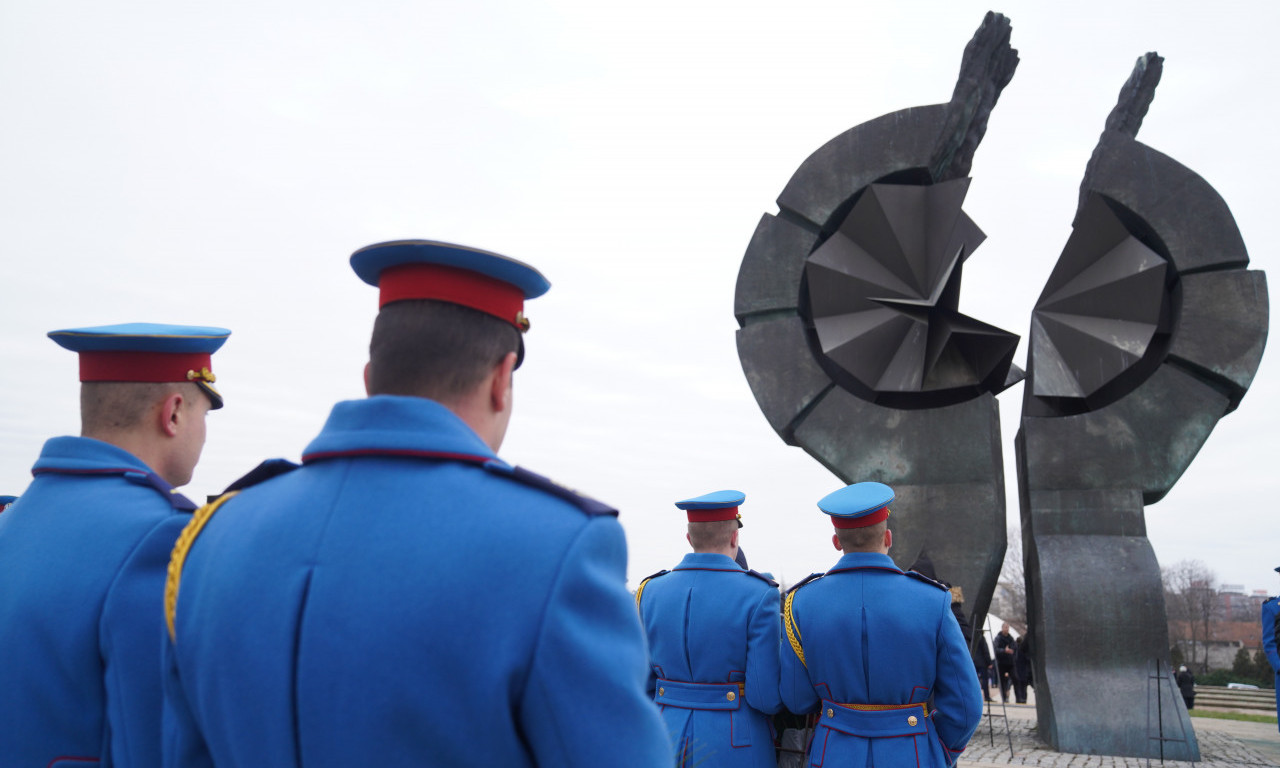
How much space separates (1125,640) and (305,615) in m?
9.06

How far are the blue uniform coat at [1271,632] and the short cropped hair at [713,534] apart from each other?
8249mm

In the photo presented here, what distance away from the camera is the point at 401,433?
131 centimetres

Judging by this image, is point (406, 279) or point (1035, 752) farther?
point (1035, 752)

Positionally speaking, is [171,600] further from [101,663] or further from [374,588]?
[101,663]

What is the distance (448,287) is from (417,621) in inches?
19.3

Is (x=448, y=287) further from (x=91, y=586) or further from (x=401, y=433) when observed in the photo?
(x=91, y=586)

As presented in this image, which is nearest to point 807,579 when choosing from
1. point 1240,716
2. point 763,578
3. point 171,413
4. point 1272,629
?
point 763,578

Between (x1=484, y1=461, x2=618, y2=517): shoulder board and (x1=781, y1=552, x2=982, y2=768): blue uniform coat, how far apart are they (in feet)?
8.95

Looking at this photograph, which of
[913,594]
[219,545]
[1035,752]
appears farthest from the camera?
[1035,752]

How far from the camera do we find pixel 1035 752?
8539mm

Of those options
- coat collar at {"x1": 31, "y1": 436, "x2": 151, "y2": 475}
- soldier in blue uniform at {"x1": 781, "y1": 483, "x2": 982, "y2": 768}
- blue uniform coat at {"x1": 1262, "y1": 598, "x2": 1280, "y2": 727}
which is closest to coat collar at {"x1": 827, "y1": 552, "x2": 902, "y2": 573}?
soldier in blue uniform at {"x1": 781, "y1": 483, "x2": 982, "y2": 768}

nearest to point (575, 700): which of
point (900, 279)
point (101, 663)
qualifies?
point (101, 663)

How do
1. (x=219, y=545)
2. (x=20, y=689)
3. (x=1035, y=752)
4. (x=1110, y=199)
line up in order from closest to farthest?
1. (x=219, y=545)
2. (x=20, y=689)
3. (x=1035, y=752)
4. (x=1110, y=199)

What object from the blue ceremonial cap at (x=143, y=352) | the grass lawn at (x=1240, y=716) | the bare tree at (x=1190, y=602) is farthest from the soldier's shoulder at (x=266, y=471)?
the bare tree at (x=1190, y=602)
